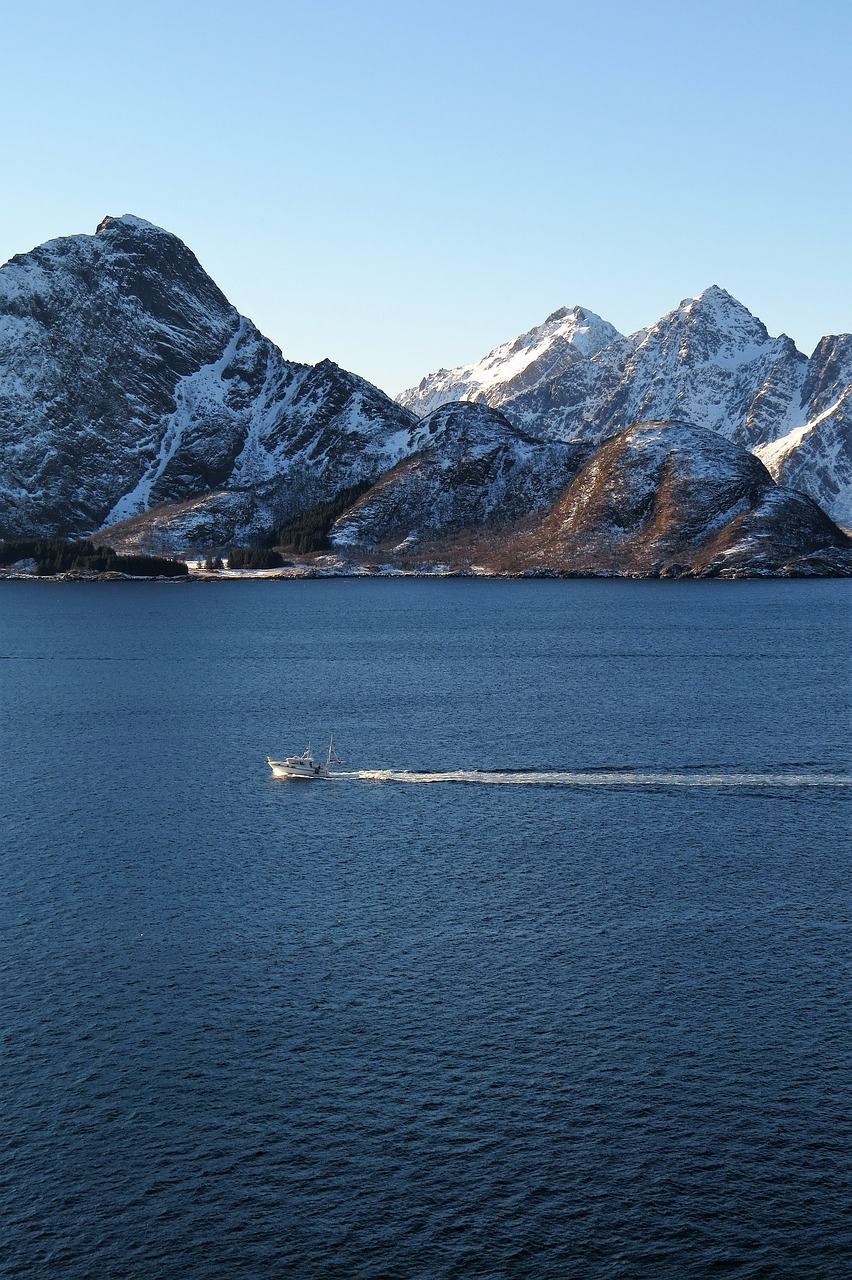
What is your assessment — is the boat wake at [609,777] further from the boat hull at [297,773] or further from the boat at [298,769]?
the boat hull at [297,773]

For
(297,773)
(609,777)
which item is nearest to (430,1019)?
(609,777)

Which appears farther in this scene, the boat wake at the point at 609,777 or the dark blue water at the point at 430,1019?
the boat wake at the point at 609,777

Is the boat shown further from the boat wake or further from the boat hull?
the boat wake

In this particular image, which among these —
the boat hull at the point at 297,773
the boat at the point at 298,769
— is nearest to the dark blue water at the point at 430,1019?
the boat hull at the point at 297,773

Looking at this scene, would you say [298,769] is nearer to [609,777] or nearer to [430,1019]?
[609,777]

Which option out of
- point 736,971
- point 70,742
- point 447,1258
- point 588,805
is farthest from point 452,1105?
point 70,742

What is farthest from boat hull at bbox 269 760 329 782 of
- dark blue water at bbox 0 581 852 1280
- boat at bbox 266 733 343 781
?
dark blue water at bbox 0 581 852 1280
